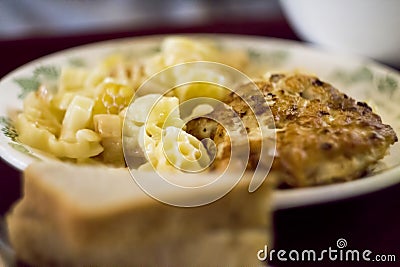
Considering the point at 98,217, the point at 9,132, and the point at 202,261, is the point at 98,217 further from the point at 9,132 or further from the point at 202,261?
the point at 9,132

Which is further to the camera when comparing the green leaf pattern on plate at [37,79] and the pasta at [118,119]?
the green leaf pattern on plate at [37,79]

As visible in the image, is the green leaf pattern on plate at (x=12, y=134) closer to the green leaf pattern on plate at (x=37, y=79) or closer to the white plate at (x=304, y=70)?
the white plate at (x=304, y=70)

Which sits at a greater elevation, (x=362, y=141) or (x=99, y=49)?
(x=99, y=49)

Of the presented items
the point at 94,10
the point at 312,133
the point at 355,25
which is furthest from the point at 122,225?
the point at 94,10

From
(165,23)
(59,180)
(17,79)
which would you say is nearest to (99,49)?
(17,79)

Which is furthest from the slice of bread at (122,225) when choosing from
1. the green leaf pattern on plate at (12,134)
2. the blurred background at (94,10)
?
the blurred background at (94,10)

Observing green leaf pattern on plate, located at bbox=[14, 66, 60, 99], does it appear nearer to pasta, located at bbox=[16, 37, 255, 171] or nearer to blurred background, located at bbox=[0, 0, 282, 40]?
pasta, located at bbox=[16, 37, 255, 171]
